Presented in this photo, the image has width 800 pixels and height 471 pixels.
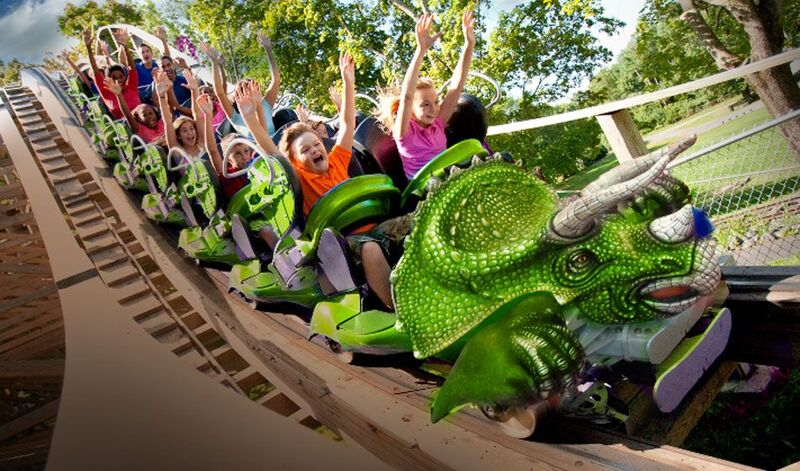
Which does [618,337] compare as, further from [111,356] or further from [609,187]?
[111,356]

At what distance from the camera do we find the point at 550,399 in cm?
141

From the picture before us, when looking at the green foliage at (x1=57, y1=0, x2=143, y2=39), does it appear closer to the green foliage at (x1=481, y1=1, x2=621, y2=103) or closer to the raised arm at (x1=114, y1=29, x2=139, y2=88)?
the raised arm at (x1=114, y1=29, x2=139, y2=88)

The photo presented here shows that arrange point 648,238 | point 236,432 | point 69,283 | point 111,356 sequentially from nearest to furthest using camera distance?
point 648,238
point 236,432
point 111,356
point 69,283

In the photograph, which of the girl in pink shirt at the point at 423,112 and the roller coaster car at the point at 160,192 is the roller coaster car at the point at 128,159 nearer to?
the roller coaster car at the point at 160,192

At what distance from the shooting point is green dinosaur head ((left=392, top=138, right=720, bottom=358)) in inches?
53.8

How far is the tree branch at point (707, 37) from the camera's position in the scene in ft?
17.3

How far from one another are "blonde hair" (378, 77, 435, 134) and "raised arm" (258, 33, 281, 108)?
85cm

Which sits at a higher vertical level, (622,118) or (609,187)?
(609,187)

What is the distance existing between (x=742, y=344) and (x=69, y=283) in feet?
8.25

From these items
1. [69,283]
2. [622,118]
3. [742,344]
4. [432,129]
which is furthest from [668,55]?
[69,283]

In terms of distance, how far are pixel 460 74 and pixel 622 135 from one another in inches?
33.2

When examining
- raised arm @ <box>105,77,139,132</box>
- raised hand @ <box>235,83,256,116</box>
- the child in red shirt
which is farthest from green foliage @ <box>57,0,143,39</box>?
raised hand @ <box>235,83,256,116</box>

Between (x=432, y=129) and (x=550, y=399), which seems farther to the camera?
(x=432, y=129)

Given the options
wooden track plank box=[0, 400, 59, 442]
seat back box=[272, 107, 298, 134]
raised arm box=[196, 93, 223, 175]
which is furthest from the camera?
seat back box=[272, 107, 298, 134]
